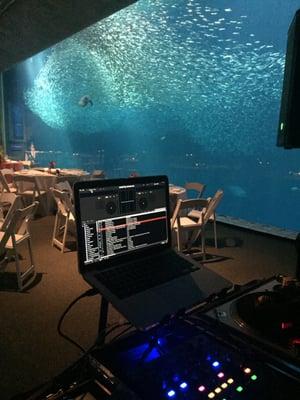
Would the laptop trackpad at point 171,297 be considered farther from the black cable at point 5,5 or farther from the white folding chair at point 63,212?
the black cable at point 5,5

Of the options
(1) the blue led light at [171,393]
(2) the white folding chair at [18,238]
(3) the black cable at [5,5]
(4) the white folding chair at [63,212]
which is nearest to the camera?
(1) the blue led light at [171,393]

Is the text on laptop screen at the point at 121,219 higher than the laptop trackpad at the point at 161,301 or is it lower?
higher

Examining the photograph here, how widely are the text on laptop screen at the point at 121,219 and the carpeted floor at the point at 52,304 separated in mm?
825

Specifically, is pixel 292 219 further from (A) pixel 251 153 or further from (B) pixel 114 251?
(B) pixel 114 251

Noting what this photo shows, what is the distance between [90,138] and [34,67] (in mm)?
17254

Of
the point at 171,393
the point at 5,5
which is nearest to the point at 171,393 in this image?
the point at 171,393

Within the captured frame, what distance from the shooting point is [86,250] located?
0.97 meters

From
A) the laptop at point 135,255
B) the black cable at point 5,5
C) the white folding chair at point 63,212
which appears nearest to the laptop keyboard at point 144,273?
the laptop at point 135,255

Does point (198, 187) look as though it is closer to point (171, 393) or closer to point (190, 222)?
point (190, 222)

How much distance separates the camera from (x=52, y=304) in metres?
2.88

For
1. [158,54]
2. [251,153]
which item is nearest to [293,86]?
[158,54]

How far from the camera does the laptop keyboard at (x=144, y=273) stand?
36.0 inches

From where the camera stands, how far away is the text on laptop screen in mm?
992

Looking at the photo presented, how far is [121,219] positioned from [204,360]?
53 cm
